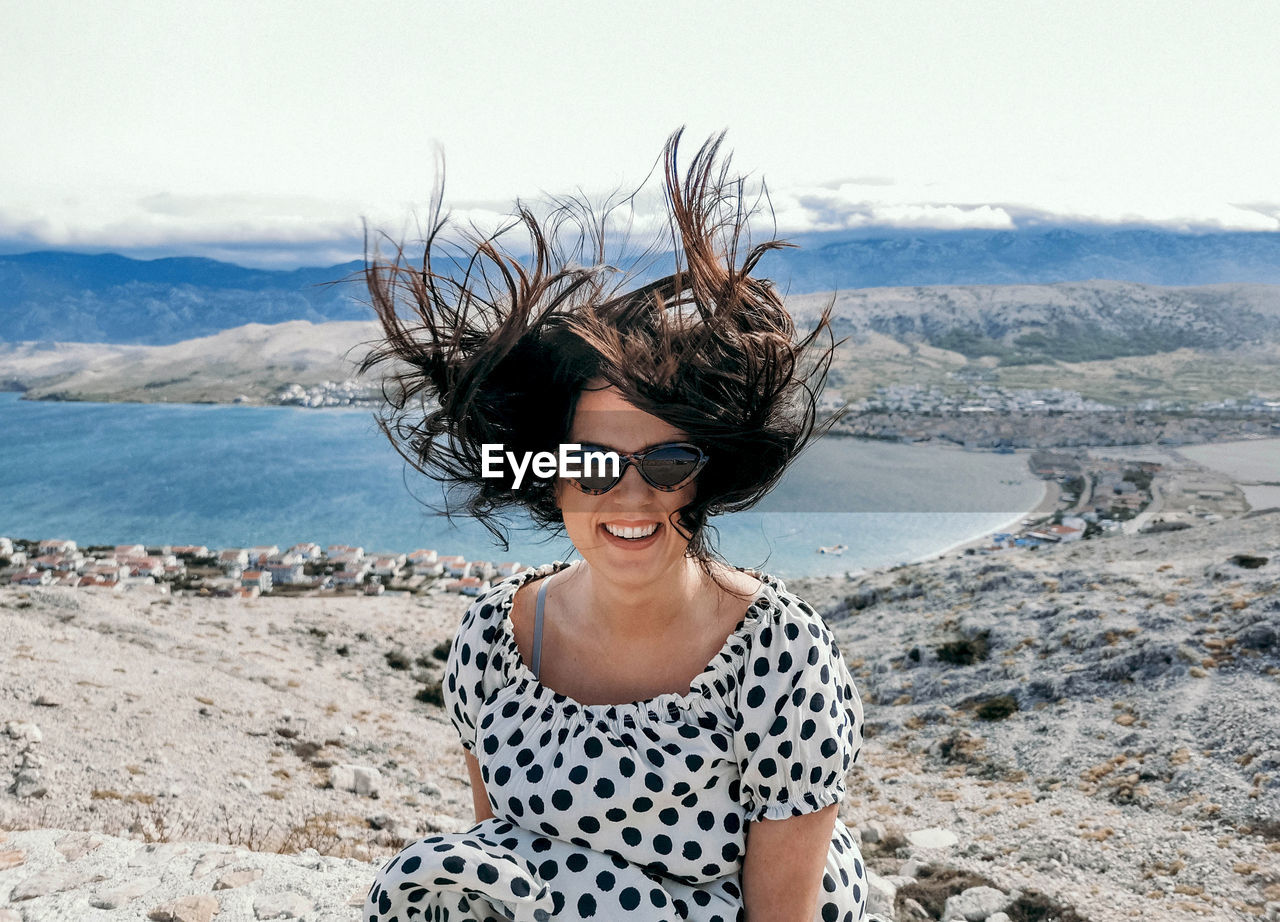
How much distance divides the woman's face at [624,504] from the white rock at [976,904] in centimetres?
245

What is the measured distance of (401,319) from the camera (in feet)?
5.99

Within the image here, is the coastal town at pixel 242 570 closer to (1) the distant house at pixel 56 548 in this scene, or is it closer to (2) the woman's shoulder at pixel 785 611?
(1) the distant house at pixel 56 548

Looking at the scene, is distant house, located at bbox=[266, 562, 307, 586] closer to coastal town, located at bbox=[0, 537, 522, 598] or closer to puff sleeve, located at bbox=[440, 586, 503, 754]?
coastal town, located at bbox=[0, 537, 522, 598]

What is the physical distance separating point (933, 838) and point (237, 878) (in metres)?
3.09

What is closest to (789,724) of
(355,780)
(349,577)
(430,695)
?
(355,780)

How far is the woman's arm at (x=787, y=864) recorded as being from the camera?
1.53 metres

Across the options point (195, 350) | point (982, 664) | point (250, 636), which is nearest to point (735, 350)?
point (982, 664)

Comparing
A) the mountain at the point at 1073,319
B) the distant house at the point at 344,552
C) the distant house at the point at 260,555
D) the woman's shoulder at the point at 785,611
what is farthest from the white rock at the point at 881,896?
the mountain at the point at 1073,319

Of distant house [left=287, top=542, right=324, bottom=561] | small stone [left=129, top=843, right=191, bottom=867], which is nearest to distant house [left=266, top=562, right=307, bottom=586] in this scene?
distant house [left=287, top=542, right=324, bottom=561]

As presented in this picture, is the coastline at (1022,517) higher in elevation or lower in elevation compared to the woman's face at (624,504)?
lower

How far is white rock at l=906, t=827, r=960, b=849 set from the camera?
3.87 meters

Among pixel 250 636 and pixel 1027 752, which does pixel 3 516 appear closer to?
pixel 250 636

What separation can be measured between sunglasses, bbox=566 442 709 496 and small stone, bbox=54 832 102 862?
2715mm

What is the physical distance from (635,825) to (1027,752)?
4.17 m
